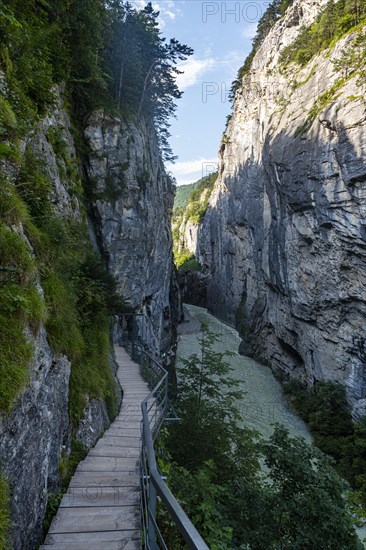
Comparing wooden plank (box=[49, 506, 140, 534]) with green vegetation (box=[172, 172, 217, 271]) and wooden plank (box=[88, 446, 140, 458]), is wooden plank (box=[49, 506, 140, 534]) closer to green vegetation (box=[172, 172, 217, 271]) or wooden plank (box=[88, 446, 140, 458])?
wooden plank (box=[88, 446, 140, 458])

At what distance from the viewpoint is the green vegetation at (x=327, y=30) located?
64.6 feet

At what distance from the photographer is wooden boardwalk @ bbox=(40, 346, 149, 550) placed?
134 inches

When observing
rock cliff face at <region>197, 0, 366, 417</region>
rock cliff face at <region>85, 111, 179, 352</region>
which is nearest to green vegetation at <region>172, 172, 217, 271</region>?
rock cliff face at <region>197, 0, 366, 417</region>

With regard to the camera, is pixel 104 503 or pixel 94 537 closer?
pixel 94 537

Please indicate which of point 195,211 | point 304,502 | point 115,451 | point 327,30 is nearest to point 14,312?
point 115,451

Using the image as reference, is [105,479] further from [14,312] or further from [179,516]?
[179,516]

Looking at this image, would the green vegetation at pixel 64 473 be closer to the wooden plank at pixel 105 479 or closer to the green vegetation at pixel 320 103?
the wooden plank at pixel 105 479

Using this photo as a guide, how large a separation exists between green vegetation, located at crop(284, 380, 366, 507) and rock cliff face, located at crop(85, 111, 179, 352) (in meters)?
11.3

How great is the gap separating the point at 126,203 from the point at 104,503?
51.4ft

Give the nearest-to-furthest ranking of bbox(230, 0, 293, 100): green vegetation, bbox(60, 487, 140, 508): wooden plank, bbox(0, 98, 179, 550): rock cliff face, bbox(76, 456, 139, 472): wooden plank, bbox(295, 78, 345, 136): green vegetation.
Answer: bbox(0, 98, 179, 550): rock cliff face < bbox(60, 487, 140, 508): wooden plank < bbox(76, 456, 139, 472): wooden plank < bbox(295, 78, 345, 136): green vegetation < bbox(230, 0, 293, 100): green vegetation

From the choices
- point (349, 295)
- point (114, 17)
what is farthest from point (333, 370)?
point (114, 17)

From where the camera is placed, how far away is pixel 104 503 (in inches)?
161

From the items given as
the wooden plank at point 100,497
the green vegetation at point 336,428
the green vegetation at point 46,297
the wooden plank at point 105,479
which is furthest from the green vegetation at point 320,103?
the wooden plank at point 100,497

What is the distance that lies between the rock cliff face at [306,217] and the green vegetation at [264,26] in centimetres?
414
